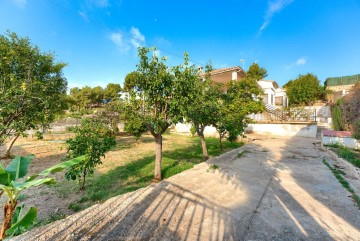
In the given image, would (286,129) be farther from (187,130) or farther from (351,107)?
(187,130)

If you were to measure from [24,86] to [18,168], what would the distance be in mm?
4837

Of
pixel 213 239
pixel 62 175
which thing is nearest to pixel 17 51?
pixel 62 175

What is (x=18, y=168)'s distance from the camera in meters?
2.00

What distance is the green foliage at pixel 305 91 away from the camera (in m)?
38.8

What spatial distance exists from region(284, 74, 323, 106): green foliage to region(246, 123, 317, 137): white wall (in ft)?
73.6

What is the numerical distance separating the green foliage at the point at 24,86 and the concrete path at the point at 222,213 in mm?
4055

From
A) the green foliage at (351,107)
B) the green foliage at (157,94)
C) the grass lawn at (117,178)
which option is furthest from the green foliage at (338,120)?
the green foliage at (157,94)

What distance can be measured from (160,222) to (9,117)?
606 cm

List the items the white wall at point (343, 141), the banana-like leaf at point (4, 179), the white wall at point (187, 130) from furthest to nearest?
the white wall at point (187, 130) < the white wall at point (343, 141) < the banana-like leaf at point (4, 179)

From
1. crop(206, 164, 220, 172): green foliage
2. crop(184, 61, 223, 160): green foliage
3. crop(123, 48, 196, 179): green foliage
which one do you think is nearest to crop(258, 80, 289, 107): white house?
crop(184, 61, 223, 160): green foliage

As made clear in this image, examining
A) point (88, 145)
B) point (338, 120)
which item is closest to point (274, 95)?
point (338, 120)

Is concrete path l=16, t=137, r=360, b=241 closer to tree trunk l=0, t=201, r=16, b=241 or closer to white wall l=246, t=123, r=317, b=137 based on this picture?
tree trunk l=0, t=201, r=16, b=241

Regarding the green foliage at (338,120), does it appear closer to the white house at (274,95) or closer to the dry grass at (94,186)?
the dry grass at (94,186)

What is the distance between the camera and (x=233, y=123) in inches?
429
